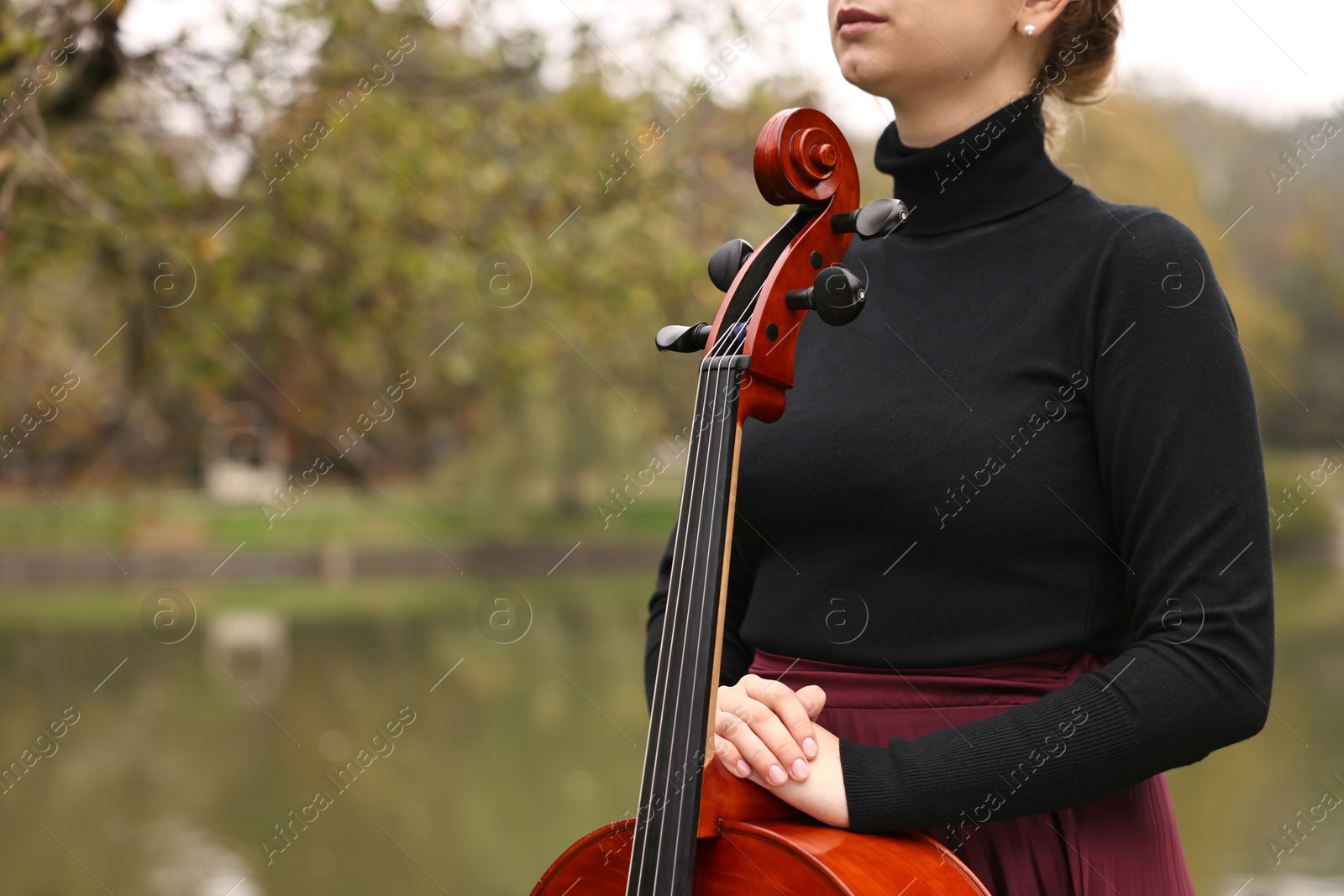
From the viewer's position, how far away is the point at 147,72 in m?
4.25

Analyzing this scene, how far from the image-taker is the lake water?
534 centimetres

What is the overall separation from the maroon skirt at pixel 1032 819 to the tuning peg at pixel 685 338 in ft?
1.30

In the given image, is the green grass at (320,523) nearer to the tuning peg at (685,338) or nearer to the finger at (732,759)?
the tuning peg at (685,338)

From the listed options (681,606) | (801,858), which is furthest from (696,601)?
(801,858)

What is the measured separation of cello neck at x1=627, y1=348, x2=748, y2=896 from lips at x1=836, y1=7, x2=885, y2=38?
13.7 inches

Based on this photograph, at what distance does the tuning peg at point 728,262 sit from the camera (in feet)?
4.61

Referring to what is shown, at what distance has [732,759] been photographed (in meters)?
1.12

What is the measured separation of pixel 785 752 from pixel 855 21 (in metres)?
0.71

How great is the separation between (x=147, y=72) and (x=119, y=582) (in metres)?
15.5

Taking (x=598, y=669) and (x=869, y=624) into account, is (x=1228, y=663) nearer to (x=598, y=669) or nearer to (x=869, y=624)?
(x=869, y=624)

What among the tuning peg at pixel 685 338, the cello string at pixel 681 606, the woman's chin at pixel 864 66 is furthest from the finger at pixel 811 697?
the woman's chin at pixel 864 66

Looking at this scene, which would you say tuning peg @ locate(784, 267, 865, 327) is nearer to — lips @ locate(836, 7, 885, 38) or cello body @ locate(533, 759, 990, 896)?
lips @ locate(836, 7, 885, 38)

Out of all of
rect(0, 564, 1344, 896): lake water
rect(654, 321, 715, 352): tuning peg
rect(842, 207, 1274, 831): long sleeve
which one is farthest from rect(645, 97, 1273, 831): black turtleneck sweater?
rect(0, 564, 1344, 896): lake water

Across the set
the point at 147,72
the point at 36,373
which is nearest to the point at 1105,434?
the point at 147,72
